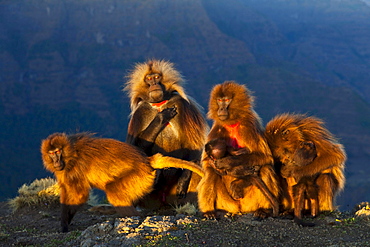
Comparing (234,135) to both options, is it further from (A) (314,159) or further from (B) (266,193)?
(A) (314,159)

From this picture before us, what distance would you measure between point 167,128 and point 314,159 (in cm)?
241

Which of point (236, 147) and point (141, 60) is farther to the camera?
point (141, 60)

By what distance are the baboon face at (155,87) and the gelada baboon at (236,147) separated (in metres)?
1.41

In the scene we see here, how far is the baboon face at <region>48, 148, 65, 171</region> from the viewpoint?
589cm

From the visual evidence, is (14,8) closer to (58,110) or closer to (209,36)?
(58,110)

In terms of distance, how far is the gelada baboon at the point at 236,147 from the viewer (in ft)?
17.5

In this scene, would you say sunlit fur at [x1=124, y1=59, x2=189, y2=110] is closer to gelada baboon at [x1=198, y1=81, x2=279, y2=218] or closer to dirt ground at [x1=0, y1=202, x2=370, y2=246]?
gelada baboon at [x1=198, y1=81, x2=279, y2=218]

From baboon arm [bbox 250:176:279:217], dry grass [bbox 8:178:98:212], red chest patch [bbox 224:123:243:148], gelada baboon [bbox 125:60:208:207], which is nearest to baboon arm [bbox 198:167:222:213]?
red chest patch [bbox 224:123:243:148]

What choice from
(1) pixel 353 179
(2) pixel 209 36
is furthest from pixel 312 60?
(1) pixel 353 179

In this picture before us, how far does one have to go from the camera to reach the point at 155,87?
6898 mm

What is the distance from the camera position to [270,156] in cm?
536

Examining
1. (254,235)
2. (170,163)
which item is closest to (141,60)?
(170,163)

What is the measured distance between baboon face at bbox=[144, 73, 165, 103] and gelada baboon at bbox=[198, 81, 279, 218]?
4.63ft

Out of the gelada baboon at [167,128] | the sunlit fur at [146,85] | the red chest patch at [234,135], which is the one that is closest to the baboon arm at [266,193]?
the red chest patch at [234,135]
